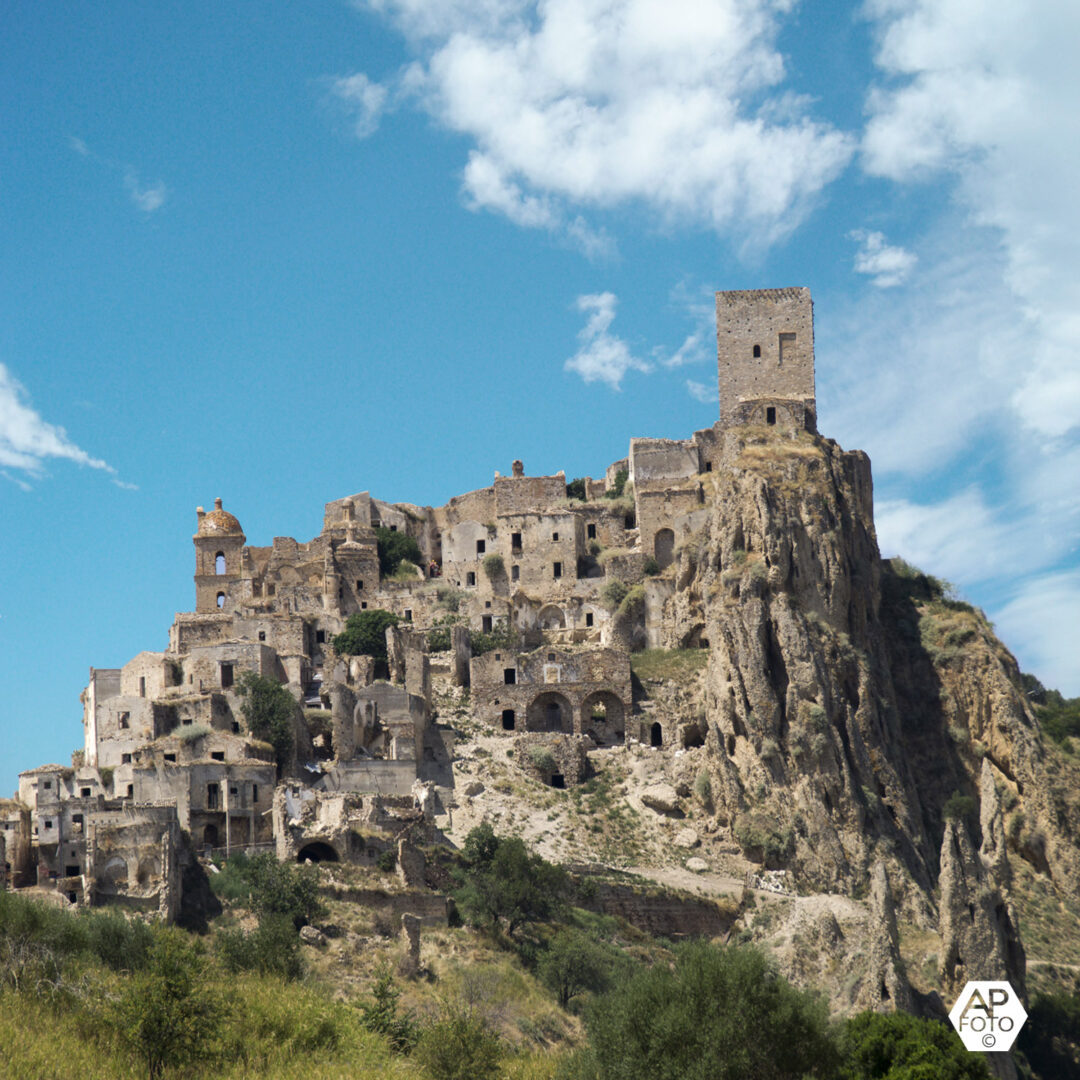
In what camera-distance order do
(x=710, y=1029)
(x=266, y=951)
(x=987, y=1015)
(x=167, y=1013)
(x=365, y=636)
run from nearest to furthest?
(x=167, y=1013) < (x=710, y=1029) < (x=266, y=951) < (x=987, y=1015) < (x=365, y=636)

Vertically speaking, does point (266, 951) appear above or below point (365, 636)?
below

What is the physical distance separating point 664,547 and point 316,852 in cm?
3464

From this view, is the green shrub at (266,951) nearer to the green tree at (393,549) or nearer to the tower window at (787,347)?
the green tree at (393,549)

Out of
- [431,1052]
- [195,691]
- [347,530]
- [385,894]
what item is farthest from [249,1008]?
[347,530]

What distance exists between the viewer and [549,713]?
80.1 meters

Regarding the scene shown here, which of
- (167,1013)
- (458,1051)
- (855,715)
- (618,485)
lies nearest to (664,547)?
(618,485)

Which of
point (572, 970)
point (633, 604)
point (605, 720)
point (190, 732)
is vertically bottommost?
point (572, 970)

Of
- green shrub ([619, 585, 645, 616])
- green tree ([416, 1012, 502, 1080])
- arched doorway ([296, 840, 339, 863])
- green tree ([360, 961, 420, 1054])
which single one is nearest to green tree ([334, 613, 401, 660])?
green shrub ([619, 585, 645, 616])

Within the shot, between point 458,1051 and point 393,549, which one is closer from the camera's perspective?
point 458,1051

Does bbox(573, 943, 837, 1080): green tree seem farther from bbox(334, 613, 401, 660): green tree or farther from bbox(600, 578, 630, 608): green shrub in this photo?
bbox(600, 578, 630, 608): green shrub

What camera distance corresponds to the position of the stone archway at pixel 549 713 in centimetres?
7919

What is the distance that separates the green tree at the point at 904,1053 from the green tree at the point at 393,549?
5090cm

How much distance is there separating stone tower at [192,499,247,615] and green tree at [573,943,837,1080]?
49082 mm

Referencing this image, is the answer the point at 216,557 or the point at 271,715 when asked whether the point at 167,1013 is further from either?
the point at 216,557
